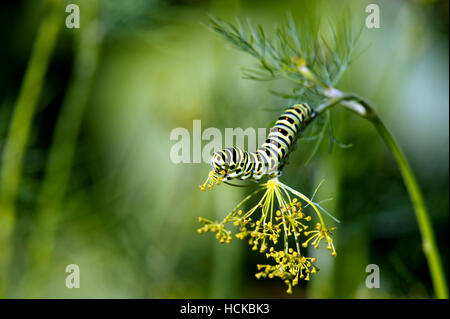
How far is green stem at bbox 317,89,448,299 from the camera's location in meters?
0.53

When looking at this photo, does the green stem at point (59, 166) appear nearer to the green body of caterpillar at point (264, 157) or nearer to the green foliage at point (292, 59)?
the green foliage at point (292, 59)

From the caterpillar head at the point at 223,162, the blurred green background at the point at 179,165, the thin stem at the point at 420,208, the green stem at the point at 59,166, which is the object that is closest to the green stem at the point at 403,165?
the thin stem at the point at 420,208

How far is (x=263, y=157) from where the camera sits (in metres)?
0.45

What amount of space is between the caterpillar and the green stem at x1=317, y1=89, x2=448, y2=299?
0.23ft

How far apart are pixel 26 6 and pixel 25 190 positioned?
663 mm

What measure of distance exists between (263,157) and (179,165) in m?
0.90

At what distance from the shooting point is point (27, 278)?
3.45 ft

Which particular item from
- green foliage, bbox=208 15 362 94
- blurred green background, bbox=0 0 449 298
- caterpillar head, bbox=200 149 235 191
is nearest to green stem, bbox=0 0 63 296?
blurred green background, bbox=0 0 449 298

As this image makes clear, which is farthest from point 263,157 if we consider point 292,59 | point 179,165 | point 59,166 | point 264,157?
point 179,165

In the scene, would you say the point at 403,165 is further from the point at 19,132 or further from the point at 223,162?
the point at 19,132

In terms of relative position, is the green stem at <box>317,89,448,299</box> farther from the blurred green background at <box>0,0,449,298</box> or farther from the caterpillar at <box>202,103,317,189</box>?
the blurred green background at <box>0,0,449,298</box>

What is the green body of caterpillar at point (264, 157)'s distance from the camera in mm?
441

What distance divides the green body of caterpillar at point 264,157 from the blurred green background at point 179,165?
403 mm
